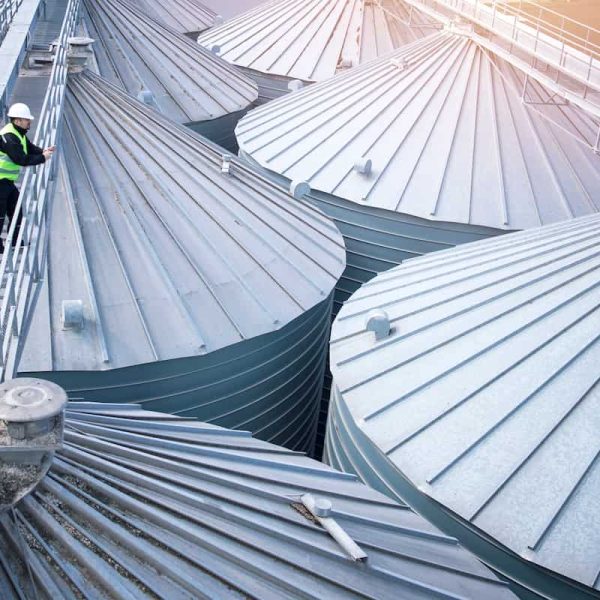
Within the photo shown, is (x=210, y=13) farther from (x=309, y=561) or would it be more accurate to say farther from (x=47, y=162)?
(x=309, y=561)

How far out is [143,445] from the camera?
8.06 meters

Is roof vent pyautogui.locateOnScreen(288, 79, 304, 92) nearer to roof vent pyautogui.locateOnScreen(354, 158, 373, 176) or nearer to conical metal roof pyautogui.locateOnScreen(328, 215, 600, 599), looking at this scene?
roof vent pyautogui.locateOnScreen(354, 158, 373, 176)

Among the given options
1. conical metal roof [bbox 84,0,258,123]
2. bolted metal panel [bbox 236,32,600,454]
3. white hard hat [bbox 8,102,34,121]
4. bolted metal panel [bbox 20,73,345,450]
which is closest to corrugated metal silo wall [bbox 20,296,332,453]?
bolted metal panel [bbox 20,73,345,450]

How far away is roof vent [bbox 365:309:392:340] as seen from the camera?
1196cm

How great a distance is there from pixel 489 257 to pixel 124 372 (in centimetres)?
556

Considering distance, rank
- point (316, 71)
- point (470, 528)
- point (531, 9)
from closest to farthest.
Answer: point (470, 528)
point (316, 71)
point (531, 9)

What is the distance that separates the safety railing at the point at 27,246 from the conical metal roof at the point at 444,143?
19.4ft

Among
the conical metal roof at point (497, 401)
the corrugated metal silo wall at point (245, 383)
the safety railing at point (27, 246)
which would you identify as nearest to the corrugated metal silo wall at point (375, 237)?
the corrugated metal silo wall at point (245, 383)

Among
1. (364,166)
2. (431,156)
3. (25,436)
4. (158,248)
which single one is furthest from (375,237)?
(25,436)

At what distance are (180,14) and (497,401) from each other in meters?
22.4

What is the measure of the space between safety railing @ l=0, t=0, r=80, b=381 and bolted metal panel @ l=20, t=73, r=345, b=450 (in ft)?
2.38

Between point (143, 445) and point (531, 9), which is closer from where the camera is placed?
point (143, 445)

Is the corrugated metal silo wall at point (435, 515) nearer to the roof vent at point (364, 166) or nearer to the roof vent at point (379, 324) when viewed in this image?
the roof vent at point (379, 324)

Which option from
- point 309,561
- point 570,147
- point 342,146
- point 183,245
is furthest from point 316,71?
point 309,561
